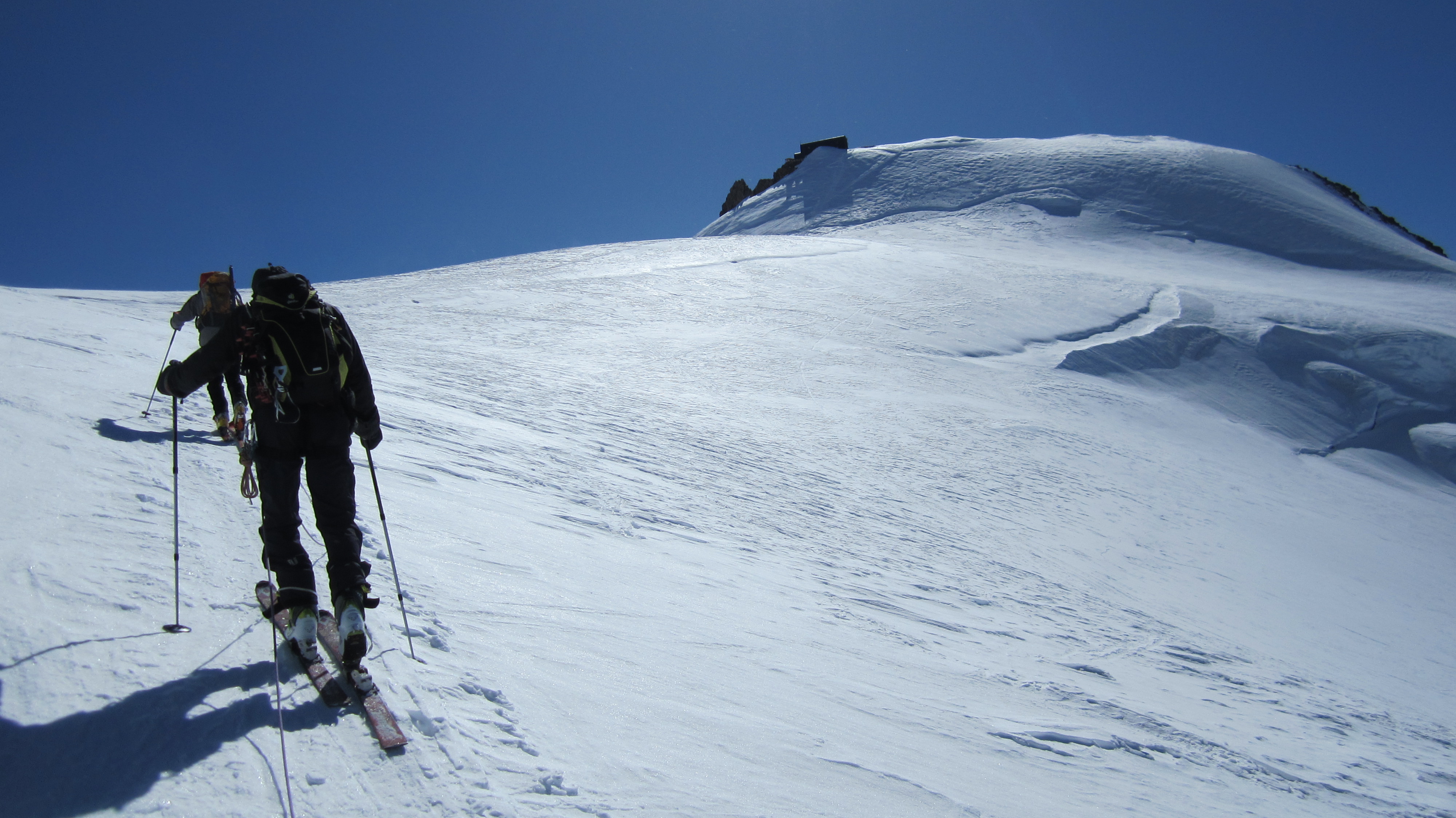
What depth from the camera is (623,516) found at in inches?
264

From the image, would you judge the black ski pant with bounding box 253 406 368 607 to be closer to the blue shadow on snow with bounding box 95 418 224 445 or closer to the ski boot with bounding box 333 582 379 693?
the ski boot with bounding box 333 582 379 693

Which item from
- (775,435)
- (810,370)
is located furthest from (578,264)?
(775,435)

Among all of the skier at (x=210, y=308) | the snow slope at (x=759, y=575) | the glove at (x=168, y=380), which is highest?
the skier at (x=210, y=308)

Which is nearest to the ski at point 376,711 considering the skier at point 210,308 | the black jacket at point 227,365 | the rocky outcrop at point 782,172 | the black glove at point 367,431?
the black glove at point 367,431

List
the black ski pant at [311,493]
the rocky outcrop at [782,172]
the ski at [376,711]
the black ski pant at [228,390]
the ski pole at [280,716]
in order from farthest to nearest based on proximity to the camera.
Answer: the rocky outcrop at [782,172] → the black ski pant at [228,390] → the black ski pant at [311,493] → the ski at [376,711] → the ski pole at [280,716]

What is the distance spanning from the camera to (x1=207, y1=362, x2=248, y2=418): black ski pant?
339cm

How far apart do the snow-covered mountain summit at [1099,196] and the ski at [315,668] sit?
3548 centimetres

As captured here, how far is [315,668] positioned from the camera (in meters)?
3.17

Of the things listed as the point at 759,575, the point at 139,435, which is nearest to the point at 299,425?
the point at 139,435

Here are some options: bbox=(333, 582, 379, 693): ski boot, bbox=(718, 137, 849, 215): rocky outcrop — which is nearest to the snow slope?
bbox=(333, 582, 379, 693): ski boot

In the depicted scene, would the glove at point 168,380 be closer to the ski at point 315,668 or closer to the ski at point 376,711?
the ski at point 315,668

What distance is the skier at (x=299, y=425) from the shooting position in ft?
10.1

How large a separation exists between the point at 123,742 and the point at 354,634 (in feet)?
2.41

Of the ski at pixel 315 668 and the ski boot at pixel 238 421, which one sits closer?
the ski at pixel 315 668
